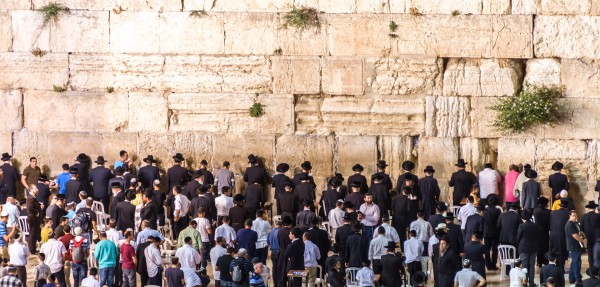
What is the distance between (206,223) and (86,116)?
6.56m

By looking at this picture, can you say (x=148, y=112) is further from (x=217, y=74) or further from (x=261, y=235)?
→ (x=261, y=235)

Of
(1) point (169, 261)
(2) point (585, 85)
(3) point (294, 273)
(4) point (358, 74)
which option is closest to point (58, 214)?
(1) point (169, 261)

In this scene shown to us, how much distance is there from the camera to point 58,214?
29.7 metres

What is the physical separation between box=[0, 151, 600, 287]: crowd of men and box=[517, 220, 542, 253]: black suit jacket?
2cm

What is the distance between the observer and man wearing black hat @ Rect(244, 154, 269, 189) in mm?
33062

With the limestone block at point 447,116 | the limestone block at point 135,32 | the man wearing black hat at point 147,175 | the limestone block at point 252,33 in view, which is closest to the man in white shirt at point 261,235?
the man wearing black hat at point 147,175

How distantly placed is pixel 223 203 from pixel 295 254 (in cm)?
367

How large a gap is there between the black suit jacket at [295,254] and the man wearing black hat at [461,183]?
606 centimetres

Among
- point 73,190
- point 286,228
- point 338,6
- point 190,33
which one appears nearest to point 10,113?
point 73,190

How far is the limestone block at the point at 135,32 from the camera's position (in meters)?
34.2

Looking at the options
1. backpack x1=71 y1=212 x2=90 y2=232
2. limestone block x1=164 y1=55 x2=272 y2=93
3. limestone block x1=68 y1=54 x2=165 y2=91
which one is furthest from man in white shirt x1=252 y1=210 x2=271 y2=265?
limestone block x1=68 y1=54 x2=165 y2=91

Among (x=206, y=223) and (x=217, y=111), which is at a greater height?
(x=217, y=111)

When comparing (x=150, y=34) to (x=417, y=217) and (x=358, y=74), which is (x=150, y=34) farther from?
(x=417, y=217)

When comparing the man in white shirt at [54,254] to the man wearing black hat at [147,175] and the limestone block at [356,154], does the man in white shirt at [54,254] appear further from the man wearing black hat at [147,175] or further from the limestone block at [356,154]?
the limestone block at [356,154]
